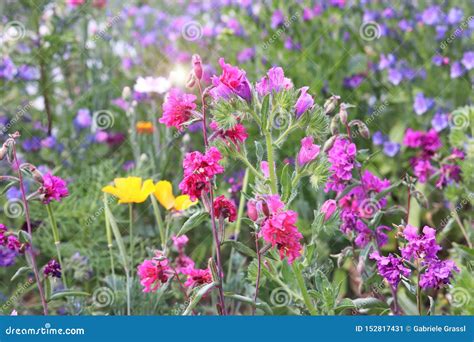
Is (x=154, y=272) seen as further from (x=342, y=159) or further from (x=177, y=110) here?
(x=342, y=159)

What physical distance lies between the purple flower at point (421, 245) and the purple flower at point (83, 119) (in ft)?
6.47

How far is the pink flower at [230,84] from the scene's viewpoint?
5.51 ft

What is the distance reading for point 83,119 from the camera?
11.0 feet

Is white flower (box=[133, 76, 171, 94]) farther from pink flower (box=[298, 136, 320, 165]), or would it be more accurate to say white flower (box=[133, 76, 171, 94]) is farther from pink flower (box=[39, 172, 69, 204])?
pink flower (box=[298, 136, 320, 165])

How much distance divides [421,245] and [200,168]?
57 cm

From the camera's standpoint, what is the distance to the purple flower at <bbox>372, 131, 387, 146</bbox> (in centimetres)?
329

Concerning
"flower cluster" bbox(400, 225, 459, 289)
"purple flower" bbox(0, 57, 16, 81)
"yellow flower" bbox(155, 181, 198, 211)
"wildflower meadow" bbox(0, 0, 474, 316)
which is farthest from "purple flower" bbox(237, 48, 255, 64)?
"flower cluster" bbox(400, 225, 459, 289)

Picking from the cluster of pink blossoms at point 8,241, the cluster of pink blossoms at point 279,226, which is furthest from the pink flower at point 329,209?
the cluster of pink blossoms at point 8,241

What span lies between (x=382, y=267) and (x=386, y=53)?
213 centimetres

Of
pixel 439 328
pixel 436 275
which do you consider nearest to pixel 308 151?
pixel 436 275

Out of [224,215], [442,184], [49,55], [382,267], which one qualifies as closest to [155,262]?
[224,215]

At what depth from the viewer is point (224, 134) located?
179 cm

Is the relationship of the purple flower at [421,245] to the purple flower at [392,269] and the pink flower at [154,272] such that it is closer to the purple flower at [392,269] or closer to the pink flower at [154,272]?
the purple flower at [392,269]

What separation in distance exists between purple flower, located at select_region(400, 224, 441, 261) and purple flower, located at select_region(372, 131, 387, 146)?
1539 mm
